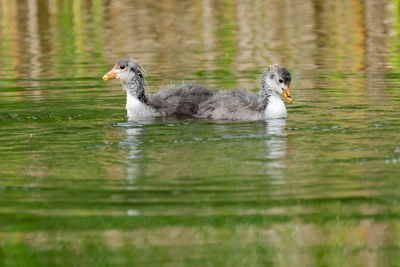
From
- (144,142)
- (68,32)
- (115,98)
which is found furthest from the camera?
(68,32)

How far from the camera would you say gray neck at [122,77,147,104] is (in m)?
13.8

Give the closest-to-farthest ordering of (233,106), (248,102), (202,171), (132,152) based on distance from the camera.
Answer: (202,171) → (132,152) → (233,106) → (248,102)

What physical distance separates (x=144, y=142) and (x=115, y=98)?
4.46 metres

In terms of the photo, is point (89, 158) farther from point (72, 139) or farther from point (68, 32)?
point (68, 32)

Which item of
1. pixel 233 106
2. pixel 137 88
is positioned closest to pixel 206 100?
pixel 233 106

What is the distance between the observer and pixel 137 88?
13922 mm

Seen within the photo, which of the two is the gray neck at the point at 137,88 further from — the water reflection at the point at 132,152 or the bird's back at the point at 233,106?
the water reflection at the point at 132,152

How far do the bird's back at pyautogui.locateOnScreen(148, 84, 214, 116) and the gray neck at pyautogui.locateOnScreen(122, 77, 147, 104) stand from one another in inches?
6.1

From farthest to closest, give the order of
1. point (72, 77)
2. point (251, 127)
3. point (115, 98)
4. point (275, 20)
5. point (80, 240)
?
point (275, 20) → point (72, 77) → point (115, 98) → point (251, 127) → point (80, 240)

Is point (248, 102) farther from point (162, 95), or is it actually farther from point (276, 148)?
point (276, 148)

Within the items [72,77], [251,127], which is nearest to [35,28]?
[72,77]

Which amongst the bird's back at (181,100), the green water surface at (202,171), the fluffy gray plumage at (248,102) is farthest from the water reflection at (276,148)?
the bird's back at (181,100)

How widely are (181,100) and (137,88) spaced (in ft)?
2.49

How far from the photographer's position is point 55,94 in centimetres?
1520
